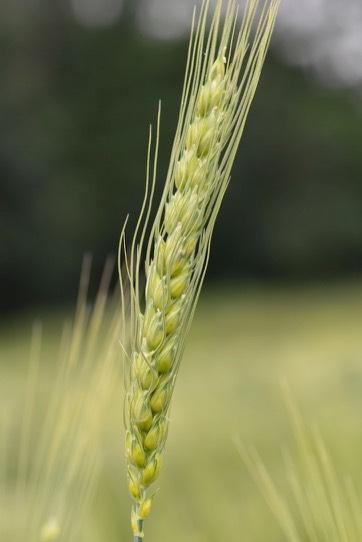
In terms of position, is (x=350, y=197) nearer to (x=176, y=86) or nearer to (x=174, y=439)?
(x=176, y=86)

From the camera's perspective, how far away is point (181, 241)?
0.36 metres

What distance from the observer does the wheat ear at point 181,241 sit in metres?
0.36

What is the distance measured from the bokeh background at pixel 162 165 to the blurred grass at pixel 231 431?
908 millimetres

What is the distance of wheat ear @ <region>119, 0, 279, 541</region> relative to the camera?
14.1 inches

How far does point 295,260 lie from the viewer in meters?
4.95

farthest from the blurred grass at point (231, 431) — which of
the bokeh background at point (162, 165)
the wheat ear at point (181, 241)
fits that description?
the bokeh background at point (162, 165)

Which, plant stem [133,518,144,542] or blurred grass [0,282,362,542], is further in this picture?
blurred grass [0,282,362,542]

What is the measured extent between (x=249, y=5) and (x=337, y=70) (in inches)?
176

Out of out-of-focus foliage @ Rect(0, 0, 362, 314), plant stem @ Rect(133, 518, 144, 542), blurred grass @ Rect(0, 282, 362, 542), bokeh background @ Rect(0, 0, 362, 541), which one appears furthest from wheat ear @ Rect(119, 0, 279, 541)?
out-of-focus foliage @ Rect(0, 0, 362, 314)

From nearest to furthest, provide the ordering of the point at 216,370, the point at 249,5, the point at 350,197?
the point at 249,5 < the point at 216,370 < the point at 350,197

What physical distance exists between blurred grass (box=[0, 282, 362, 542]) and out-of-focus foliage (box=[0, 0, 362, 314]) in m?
0.95

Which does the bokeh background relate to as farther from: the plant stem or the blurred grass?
the plant stem

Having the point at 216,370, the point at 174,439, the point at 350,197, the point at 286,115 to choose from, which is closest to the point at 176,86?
the point at 286,115

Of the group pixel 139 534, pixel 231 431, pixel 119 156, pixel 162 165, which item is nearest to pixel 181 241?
pixel 139 534
